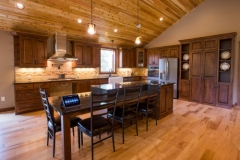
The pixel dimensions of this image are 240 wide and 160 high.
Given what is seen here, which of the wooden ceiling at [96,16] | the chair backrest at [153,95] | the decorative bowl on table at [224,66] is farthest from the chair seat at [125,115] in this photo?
the decorative bowl on table at [224,66]

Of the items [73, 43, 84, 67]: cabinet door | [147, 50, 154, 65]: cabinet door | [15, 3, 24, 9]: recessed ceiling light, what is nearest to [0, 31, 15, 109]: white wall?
[15, 3, 24, 9]: recessed ceiling light

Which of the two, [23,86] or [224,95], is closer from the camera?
[23,86]

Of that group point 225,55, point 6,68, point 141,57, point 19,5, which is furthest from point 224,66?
point 6,68

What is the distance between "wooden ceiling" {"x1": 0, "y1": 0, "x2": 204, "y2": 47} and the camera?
12.1ft

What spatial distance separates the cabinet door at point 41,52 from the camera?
4491 mm

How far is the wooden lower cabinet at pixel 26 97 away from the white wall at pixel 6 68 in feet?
2.35

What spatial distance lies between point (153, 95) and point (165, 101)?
0.88 m

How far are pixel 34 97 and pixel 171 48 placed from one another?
18.8 feet

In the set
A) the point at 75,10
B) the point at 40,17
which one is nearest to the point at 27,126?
the point at 40,17

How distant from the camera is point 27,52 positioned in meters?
4.30

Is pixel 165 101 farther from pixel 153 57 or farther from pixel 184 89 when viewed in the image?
pixel 153 57

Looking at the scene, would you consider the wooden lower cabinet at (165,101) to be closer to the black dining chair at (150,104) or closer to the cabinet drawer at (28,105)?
the black dining chair at (150,104)

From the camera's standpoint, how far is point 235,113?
14.0 ft

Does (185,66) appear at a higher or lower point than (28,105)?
higher
